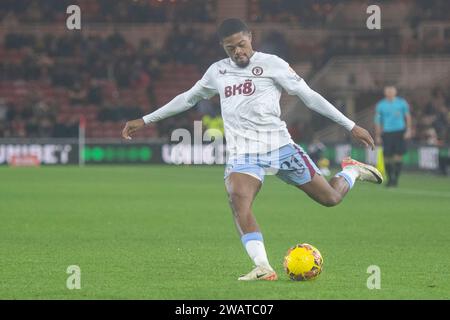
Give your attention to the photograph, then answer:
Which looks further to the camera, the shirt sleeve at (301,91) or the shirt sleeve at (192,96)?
the shirt sleeve at (192,96)

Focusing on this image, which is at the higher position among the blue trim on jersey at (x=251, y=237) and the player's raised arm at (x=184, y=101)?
the player's raised arm at (x=184, y=101)

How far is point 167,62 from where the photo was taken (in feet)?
133

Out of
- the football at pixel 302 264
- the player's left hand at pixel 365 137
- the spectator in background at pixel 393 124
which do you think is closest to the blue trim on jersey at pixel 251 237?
the football at pixel 302 264

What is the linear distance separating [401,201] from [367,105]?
1909 centimetres

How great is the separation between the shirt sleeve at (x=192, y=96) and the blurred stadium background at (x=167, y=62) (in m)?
24.0

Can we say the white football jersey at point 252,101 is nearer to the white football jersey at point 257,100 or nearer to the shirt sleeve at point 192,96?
the white football jersey at point 257,100

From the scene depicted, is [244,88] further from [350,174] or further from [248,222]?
[350,174]

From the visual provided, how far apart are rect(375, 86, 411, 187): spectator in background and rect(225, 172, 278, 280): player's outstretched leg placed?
42.9ft

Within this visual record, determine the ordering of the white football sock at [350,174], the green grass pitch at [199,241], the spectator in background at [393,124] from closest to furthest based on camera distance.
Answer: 1. the green grass pitch at [199,241]
2. the white football sock at [350,174]
3. the spectator in background at [393,124]

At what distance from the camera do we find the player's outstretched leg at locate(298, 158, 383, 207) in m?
9.20

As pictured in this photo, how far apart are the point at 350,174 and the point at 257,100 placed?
1.51 m

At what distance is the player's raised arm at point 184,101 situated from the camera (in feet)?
30.1
